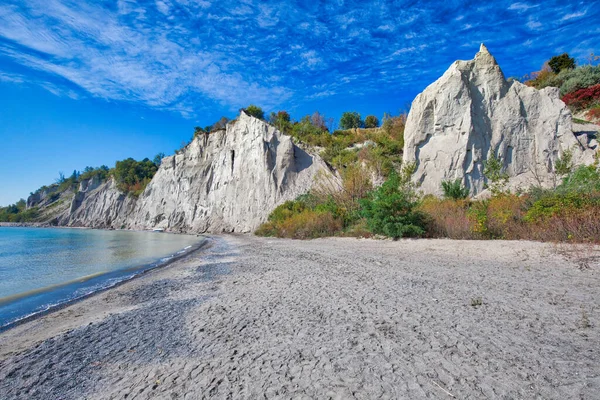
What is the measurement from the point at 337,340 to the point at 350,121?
5262 centimetres

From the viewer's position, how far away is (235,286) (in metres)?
6.68

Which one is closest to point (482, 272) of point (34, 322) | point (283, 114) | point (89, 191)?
point (34, 322)

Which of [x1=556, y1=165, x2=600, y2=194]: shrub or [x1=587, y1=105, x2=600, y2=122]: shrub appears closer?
[x1=556, y1=165, x2=600, y2=194]: shrub

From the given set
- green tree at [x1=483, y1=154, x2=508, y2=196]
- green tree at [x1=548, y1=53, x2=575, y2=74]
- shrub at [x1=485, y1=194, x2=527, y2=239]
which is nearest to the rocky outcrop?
green tree at [x1=483, y1=154, x2=508, y2=196]

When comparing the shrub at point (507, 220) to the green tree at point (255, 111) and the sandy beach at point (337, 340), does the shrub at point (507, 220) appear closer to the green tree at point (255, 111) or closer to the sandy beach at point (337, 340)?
the sandy beach at point (337, 340)

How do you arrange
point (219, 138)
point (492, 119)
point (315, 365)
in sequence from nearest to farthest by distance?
1. point (315, 365)
2. point (492, 119)
3. point (219, 138)

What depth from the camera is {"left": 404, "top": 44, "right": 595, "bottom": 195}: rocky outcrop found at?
2062 centimetres

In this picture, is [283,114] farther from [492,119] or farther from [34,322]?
[34,322]

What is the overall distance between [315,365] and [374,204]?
34.7 feet

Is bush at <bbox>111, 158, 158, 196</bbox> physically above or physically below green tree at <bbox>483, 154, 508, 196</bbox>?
above

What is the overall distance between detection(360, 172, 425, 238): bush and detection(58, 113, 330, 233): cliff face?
43.1ft

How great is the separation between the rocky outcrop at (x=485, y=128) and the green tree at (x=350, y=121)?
1193 inches

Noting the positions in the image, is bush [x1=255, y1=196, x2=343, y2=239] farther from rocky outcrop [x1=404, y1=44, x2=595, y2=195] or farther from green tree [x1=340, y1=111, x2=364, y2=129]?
green tree [x1=340, y1=111, x2=364, y2=129]

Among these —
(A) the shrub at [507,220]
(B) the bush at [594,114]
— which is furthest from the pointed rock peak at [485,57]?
(A) the shrub at [507,220]
